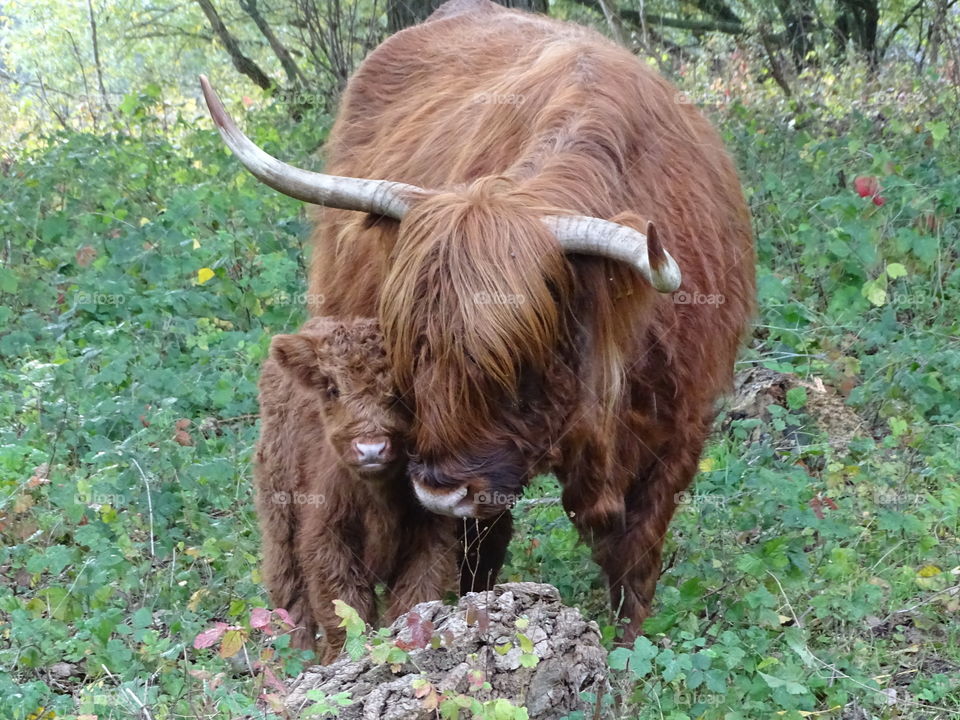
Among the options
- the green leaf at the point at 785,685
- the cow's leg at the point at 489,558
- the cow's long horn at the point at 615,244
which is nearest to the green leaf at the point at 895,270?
the cow's leg at the point at 489,558

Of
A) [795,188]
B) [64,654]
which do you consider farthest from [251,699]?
[795,188]

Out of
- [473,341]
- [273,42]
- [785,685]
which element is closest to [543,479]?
[473,341]

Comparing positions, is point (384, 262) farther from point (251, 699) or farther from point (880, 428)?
point (880, 428)

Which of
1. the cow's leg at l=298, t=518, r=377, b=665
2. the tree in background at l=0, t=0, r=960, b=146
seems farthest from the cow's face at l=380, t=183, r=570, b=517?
the tree in background at l=0, t=0, r=960, b=146

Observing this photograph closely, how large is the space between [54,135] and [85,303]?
Result: 3.37 meters

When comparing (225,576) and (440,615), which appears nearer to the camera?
(440,615)

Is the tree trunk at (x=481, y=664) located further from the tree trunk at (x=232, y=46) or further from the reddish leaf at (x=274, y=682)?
the tree trunk at (x=232, y=46)

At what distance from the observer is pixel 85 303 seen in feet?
23.5

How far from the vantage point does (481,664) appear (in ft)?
11.5

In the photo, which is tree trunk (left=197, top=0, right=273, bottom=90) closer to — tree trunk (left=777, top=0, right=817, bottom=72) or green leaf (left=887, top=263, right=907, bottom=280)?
tree trunk (left=777, top=0, right=817, bottom=72)

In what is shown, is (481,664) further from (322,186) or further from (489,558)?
(322,186)

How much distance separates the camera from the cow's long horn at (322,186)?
421 cm

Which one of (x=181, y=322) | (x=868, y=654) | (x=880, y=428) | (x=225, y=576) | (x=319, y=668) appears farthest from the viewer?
(x=181, y=322)

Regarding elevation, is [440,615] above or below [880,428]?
above
